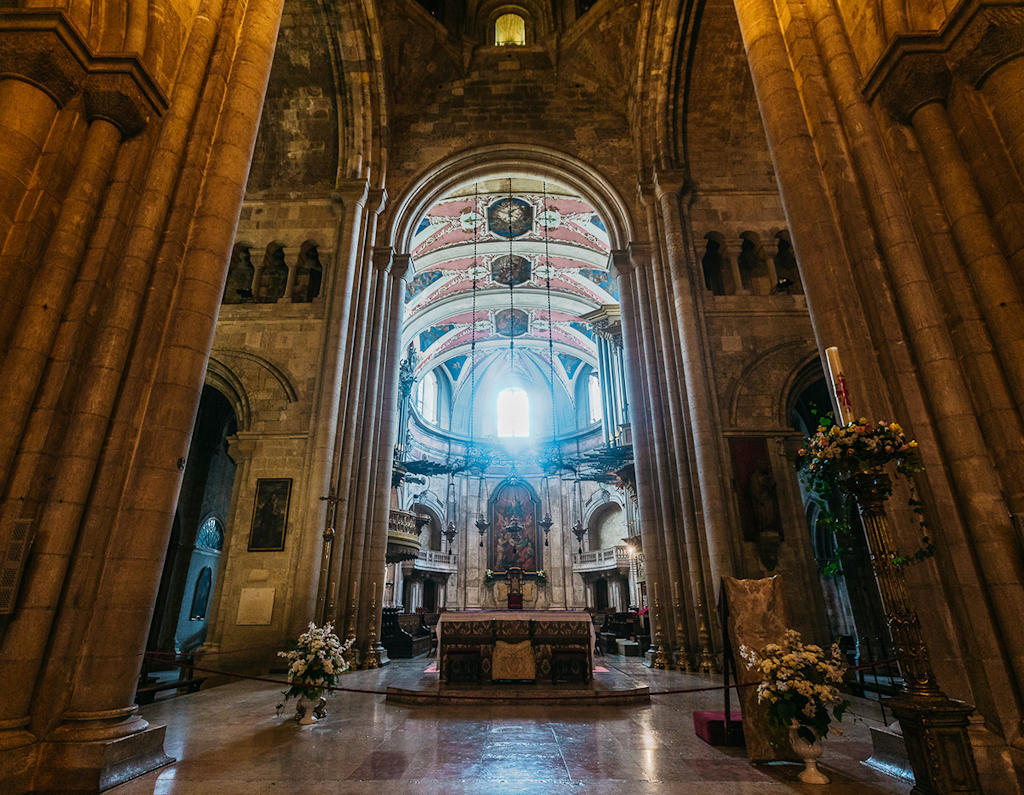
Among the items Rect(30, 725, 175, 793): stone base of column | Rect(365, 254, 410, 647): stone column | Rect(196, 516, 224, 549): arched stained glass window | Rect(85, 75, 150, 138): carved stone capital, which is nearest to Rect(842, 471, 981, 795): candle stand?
Rect(30, 725, 175, 793): stone base of column

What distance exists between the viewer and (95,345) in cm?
421

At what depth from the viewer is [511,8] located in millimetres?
15422

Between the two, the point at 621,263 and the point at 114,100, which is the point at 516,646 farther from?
the point at 621,263

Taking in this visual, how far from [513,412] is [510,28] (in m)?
19.2

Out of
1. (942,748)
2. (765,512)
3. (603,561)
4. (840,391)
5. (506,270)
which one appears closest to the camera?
(942,748)

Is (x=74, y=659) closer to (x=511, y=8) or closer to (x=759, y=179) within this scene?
(x=759, y=179)

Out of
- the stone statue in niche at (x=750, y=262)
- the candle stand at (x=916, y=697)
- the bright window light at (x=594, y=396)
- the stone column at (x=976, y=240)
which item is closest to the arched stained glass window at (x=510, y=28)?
the stone statue in niche at (x=750, y=262)

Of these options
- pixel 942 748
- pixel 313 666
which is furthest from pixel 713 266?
pixel 313 666

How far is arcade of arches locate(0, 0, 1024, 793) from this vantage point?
148 inches

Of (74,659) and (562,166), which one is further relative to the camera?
(562,166)

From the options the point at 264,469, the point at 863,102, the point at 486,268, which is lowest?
the point at 264,469

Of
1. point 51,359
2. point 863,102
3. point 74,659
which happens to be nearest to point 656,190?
point 863,102

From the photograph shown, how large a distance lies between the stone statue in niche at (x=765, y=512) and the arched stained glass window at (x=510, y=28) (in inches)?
527

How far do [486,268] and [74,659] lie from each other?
795 inches
